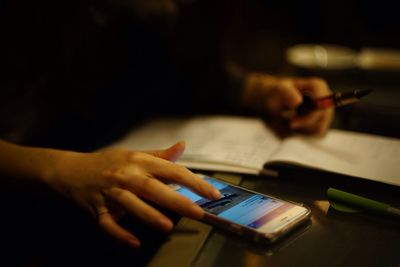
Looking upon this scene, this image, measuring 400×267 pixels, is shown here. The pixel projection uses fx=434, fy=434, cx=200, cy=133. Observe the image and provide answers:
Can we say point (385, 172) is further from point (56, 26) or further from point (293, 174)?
point (56, 26)

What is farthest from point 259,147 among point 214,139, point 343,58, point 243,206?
point 343,58

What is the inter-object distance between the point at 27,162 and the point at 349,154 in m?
0.49

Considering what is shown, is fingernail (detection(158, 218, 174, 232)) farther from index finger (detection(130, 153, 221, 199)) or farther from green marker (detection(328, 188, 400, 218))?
green marker (detection(328, 188, 400, 218))

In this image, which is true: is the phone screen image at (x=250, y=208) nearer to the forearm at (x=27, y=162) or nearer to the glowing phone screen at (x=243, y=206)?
the glowing phone screen at (x=243, y=206)

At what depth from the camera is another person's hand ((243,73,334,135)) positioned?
828 millimetres

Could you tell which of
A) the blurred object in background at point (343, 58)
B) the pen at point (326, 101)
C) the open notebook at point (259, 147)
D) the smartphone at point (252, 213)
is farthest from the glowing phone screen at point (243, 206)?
the blurred object in background at point (343, 58)

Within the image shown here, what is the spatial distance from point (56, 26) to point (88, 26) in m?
0.06

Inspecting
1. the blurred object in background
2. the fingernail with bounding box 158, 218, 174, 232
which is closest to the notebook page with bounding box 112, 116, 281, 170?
the fingernail with bounding box 158, 218, 174, 232

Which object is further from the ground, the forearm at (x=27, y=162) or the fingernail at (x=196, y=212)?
the fingernail at (x=196, y=212)

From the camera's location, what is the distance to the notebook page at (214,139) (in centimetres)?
71

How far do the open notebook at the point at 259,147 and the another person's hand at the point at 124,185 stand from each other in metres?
0.16

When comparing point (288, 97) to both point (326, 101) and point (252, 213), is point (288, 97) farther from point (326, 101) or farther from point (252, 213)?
point (252, 213)

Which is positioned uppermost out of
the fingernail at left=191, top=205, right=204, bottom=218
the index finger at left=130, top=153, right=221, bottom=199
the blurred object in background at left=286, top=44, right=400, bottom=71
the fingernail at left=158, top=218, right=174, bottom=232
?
the blurred object in background at left=286, top=44, right=400, bottom=71

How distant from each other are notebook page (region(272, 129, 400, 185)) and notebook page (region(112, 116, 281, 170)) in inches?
1.7
